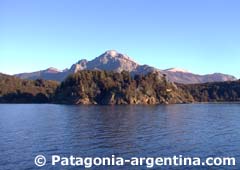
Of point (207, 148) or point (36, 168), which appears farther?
point (207, 148)

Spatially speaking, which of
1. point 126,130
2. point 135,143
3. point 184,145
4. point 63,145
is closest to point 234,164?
point 184,145

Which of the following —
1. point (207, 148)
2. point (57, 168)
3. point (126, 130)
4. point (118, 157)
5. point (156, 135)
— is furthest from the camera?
point (126, 130)

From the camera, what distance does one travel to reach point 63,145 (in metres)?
63.8

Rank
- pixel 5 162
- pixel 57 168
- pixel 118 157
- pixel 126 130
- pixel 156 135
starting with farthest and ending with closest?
pixel 126 130, pixel 156 135, pixel 118 157, pixel 5 162, pixel 57 168

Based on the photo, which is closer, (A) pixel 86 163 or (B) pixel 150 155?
(A) pixel 86 163

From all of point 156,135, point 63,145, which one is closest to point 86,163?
point 63,145

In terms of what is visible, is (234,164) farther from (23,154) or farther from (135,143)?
(23,154)

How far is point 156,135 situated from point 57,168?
109ft

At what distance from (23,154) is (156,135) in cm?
2982

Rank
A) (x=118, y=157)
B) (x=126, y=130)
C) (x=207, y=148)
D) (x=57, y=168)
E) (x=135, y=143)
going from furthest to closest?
(x=126, y=130), (x=135, y=143), (x=207, y=148), (x=118, y=157), (x=57, y=168)

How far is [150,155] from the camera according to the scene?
5519 centimetres

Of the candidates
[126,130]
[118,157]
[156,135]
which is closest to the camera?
[118,157]

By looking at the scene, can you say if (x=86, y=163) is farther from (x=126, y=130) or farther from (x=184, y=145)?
(x=126, y=130)

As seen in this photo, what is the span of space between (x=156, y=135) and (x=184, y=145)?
1284cm
